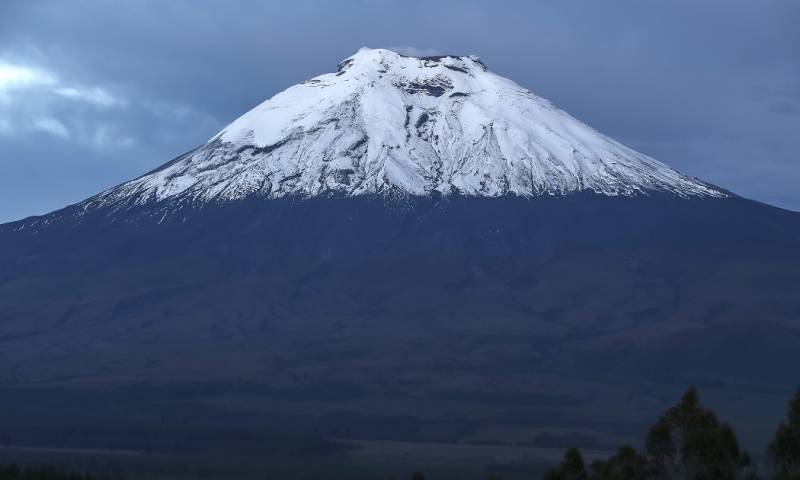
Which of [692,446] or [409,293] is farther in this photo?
[409,293]

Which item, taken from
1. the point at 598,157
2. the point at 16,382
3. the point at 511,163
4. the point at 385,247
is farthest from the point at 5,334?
the point at 598,157

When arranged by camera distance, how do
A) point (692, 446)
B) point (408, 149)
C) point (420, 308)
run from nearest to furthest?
point (692, 446) → point (420, 308) → point (408, 149)

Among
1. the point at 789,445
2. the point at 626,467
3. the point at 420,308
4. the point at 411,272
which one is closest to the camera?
the point at 789,445

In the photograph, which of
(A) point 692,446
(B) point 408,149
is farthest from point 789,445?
(B) point 408,149

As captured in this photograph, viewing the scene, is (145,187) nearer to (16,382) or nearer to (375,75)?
(375,75)

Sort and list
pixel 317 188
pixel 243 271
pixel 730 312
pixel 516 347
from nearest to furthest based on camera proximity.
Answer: pixel 516 347 → pixel 730 312 → pixel 243 271 → pixel 317 188

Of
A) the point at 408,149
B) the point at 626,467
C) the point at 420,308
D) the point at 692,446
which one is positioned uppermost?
the point at 408,149

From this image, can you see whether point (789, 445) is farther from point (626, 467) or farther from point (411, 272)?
point (411, 272)
